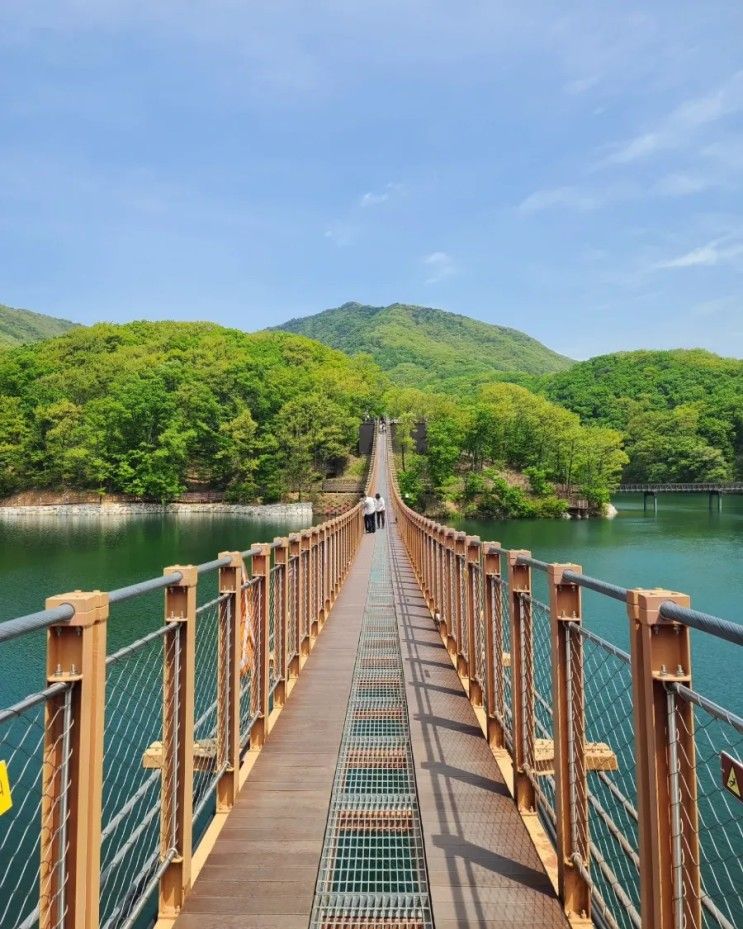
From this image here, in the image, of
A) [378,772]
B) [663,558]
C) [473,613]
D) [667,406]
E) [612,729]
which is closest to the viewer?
[612,729]

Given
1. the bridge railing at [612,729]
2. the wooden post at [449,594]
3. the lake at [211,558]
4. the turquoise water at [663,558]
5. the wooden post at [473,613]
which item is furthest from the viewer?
the turquoise water at [663,558]

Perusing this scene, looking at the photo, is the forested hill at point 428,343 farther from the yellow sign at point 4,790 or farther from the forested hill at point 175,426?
the yellow sign at point 4,790

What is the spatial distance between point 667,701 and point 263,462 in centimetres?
5289

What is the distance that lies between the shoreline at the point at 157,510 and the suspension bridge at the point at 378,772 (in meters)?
44.5

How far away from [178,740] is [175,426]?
178 feet

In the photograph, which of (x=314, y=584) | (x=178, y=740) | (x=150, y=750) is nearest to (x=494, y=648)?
(x=178, y=740)

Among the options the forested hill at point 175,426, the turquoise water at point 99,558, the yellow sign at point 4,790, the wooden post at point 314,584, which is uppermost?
the forested hill at point 175,426

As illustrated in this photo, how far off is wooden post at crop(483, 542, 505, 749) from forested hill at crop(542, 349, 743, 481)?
67908 millimetres

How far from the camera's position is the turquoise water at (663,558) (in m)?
11.0

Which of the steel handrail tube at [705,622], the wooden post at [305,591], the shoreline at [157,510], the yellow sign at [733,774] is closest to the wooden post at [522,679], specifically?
the steel handrail tube at [705,622]

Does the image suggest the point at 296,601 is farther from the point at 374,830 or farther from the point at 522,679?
the point at 522,679

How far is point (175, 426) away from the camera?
53.7m

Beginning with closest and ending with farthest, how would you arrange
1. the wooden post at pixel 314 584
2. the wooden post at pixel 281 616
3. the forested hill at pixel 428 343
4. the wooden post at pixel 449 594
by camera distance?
1. the wooden post at pixel 281 616
2. the wooden post at pixel 449 594
3. the wooden post at pixel 314 584
4. the forested hill at pixel 428 343

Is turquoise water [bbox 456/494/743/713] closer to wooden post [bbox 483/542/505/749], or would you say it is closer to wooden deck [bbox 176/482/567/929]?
wooden post [bbox 483/542/505/749]
